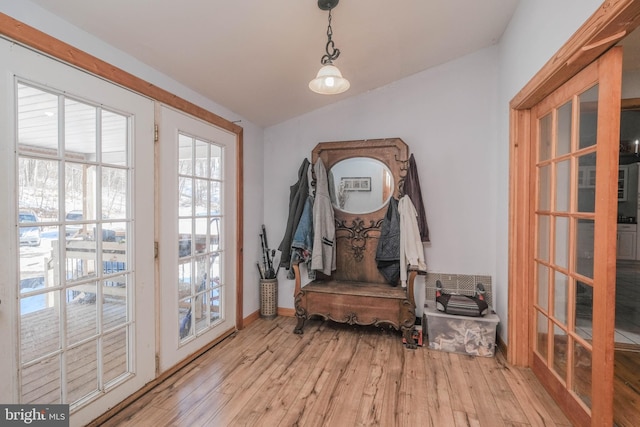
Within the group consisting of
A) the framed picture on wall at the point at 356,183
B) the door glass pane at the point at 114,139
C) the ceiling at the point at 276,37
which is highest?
the ceiling at the point at 276,37

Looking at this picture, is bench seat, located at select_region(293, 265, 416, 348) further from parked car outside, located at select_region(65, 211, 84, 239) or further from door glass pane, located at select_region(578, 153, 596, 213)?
parked car outside, located at select_region(65, 211, 84, 239)

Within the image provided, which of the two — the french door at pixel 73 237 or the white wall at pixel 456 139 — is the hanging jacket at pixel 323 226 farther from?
the french door at pixel 73 237

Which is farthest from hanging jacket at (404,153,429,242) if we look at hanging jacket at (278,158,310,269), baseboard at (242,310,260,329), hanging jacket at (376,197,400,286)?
baseboard at (242,310,260,329)

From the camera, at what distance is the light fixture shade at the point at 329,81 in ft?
5.87

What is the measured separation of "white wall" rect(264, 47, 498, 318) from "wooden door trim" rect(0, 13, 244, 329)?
3.90ft

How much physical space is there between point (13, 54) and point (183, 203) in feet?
3.95

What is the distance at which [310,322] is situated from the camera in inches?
126

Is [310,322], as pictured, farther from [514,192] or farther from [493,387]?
[514,192]

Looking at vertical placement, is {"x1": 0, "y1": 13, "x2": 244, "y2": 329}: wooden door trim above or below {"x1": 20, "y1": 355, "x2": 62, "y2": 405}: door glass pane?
above

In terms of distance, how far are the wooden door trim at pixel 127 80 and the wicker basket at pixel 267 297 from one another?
325 mm

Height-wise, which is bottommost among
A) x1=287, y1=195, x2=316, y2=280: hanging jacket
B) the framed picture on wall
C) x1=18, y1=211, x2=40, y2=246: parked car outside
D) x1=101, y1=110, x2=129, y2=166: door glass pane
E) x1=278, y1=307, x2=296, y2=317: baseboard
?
x1=278, y1=307, x2=296, y2=317: baseboard

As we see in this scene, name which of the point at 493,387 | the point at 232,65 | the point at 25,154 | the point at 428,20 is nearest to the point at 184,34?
the point at 232,65

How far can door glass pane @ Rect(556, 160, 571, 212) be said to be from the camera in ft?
5.72

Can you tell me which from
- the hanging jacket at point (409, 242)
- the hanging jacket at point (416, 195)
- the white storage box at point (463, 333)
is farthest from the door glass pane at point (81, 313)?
the hanging jacket at point (416, 195)
